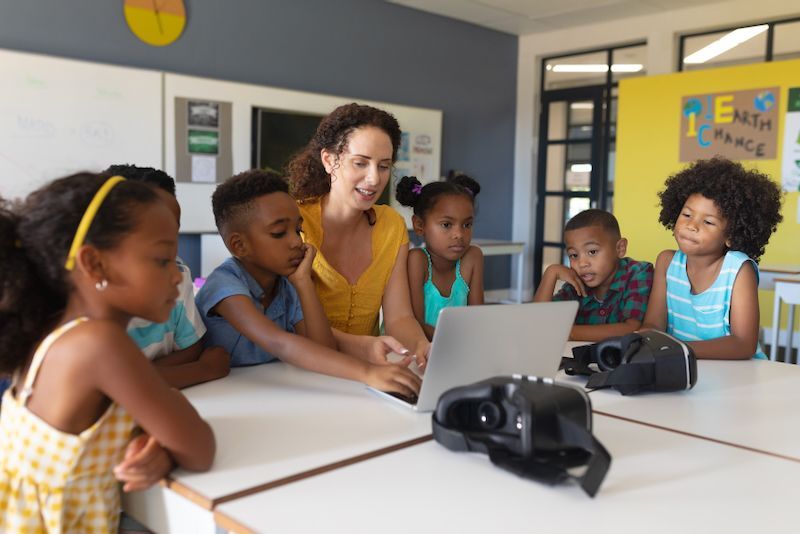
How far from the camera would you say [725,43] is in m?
5.69

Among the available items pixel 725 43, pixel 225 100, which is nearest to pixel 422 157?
pixel 225 100

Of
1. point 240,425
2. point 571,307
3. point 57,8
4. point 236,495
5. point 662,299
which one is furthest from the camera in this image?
point 57,8

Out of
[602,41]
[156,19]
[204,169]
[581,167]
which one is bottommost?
[204,169]

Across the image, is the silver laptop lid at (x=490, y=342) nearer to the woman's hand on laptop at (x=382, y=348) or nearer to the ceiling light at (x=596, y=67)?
the woman's hand on laptop at (x=382, y=348)

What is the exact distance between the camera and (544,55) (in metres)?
6.74

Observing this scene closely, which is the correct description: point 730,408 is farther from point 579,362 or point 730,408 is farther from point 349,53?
point 349,53

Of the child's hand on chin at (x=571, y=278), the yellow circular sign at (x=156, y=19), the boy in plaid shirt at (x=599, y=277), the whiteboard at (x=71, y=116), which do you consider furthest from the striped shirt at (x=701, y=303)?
the yellow circular sign at (x=156, y=19)

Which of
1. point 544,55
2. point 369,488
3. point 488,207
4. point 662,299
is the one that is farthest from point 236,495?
point 544,55

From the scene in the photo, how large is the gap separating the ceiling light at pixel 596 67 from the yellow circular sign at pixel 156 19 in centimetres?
370

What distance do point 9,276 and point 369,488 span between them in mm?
573

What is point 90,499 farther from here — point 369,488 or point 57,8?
point 57,8

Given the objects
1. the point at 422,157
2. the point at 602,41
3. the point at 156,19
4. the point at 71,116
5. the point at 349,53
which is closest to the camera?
the point at 71,116

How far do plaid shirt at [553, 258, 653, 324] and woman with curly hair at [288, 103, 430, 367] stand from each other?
59 centimetres

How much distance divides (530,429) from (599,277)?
53.1 inches
